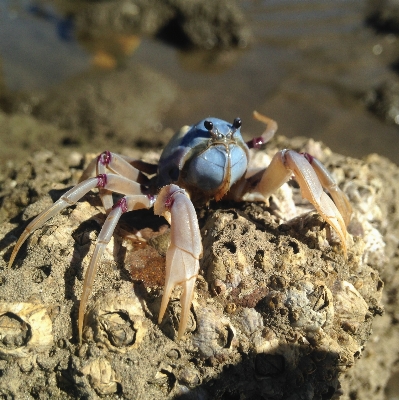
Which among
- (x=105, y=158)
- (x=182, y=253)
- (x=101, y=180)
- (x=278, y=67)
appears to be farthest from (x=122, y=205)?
(x=278, y=67)

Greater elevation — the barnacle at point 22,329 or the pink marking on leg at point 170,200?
the pink marking on leg at point 170,200

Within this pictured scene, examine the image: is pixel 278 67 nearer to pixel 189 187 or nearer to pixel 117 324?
pixel 189 187

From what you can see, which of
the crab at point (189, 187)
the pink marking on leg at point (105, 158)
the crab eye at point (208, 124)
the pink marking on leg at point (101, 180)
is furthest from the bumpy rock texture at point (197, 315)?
the crab eye at point (208, 124)

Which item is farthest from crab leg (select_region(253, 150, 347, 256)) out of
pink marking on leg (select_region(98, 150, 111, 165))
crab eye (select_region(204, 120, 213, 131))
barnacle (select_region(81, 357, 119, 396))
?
barnacle (select_region(81, 357, 119, 396))

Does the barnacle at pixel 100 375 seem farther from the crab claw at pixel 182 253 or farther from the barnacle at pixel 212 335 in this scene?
the barnacle at pixel 212 335

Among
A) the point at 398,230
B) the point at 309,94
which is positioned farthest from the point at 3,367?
the point at 309,94

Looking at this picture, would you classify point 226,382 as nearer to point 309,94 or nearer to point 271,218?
point 271,218
